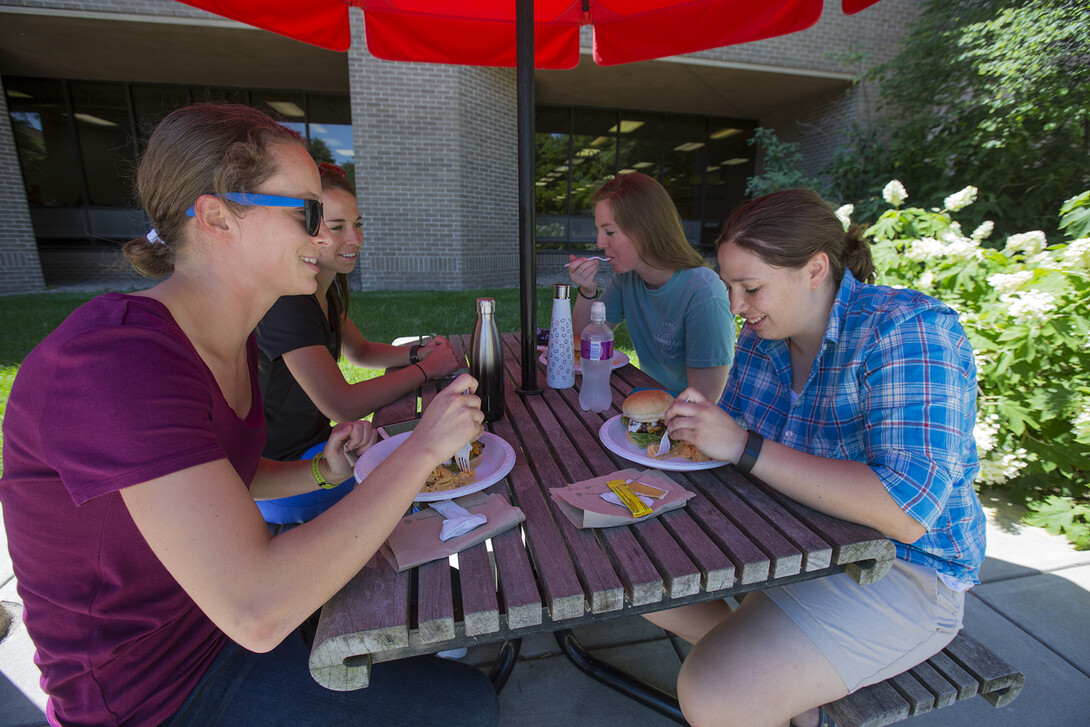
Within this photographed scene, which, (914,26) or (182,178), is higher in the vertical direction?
(914,26)

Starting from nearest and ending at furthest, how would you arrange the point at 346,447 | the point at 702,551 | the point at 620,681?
the point at 702,551, the point at 346,447, the point at 620,681

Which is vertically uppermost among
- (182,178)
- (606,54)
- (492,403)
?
(606,54)

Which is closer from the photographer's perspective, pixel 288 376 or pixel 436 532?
pixel 436 532

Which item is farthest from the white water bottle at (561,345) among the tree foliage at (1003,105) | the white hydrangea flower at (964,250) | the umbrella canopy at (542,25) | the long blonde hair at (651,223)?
the tree foliage at (1003,105)

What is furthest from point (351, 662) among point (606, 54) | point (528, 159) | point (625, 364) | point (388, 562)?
point (606, 54)

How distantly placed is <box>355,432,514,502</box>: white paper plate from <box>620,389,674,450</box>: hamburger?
0.43 meters

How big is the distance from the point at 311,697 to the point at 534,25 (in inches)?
102

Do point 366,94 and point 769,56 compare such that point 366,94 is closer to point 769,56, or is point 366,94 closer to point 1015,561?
point 769,56

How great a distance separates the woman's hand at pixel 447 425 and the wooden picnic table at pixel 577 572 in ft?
0.79

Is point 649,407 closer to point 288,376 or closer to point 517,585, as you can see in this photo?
point 517,585

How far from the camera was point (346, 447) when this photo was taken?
1581 mm

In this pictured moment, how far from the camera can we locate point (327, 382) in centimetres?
204

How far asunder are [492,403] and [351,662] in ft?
3.43

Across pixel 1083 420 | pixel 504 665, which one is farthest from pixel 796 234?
pixel 1083 420
